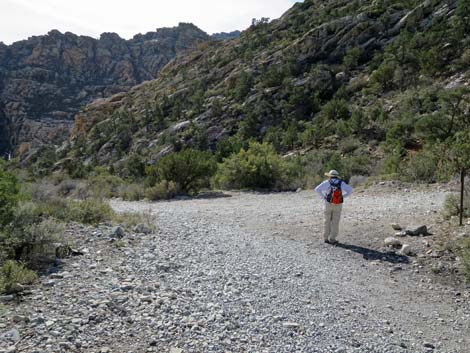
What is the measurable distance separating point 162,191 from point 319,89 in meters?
22.8

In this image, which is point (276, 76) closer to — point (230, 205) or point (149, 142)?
point (149, 142)

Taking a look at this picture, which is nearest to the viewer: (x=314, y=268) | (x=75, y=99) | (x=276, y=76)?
(x=314, y=268)

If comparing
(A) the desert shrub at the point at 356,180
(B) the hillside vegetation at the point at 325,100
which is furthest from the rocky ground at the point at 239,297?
(A) the desert shrub at the point at 356,180

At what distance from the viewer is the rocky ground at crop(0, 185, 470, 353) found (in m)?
3.62

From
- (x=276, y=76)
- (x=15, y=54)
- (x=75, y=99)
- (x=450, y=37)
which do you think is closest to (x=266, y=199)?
(x=450, y=37)

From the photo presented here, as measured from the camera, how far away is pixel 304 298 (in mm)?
4879

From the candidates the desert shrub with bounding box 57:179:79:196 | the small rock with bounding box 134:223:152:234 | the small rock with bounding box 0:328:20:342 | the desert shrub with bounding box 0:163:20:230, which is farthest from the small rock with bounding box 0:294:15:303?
the desert shrub with bounding box 57:179:79:196

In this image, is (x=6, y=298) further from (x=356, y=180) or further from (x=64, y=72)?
(x=64, y=72)

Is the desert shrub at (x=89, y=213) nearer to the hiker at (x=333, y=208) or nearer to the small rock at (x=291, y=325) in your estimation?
the hiker at (x=333, y=208)

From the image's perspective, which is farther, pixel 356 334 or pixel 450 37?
pixel 450 37

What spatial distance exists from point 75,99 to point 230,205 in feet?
327

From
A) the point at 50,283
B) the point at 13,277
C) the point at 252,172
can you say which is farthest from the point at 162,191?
the point at 13,277

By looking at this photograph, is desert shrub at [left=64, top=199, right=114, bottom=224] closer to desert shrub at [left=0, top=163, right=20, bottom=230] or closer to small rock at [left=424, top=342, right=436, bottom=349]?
desert shrub at [left=0, top=163, right=20, bottom=230]

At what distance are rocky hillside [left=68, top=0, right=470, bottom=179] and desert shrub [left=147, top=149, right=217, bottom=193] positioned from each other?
645 cm
